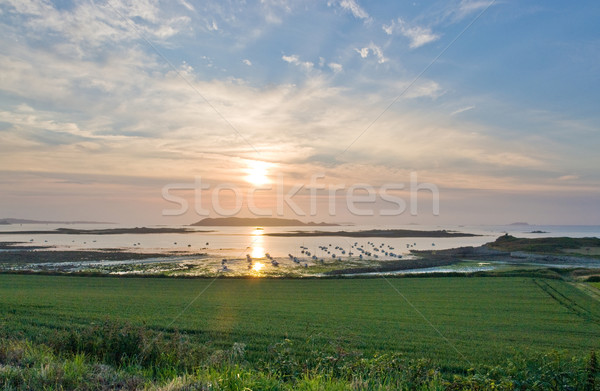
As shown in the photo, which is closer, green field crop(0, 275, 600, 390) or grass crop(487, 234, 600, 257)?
green field crop(0, 275, 600, 390)

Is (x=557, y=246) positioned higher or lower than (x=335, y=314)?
higher

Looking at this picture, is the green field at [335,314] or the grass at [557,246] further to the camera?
the grass at [557,246]

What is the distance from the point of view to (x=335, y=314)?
20.1 m

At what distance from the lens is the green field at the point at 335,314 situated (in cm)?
1278

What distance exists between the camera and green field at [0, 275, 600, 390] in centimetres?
1278

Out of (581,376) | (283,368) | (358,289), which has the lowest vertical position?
(358,289)

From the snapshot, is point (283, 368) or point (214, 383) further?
point (283, 368)

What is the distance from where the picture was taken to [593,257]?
65.4 metres

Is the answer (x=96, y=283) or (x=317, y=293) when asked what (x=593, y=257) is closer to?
(x=317, y=293)

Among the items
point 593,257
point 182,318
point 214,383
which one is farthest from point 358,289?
point 593,257

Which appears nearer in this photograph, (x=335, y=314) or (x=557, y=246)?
(x=335, y=314)

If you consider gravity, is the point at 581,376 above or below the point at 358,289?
above

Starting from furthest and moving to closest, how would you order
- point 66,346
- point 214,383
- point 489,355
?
1. point 489,355
2. point 66,346
3. point 214,383

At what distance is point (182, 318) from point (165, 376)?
12694 mm
